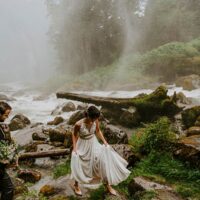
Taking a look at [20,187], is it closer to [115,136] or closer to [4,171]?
[4,171]

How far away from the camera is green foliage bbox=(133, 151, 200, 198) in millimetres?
7292

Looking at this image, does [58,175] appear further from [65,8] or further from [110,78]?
[65,8]

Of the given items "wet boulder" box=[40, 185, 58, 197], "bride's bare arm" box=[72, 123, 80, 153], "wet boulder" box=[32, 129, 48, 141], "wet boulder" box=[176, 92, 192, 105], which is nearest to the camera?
"bride's bare arm" box=[72, 123, 80, 153]

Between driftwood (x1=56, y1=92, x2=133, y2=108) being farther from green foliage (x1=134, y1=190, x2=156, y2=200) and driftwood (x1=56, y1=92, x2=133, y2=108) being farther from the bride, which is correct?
green foliage (x1=134, y1=190, x2=156, y2=200)

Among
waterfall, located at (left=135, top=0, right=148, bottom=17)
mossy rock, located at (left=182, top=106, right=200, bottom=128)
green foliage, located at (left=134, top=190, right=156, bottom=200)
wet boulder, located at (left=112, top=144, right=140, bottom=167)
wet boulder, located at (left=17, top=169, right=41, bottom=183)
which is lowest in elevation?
wet boulder, located at (left=17, top=169, right=41, bottom=183)

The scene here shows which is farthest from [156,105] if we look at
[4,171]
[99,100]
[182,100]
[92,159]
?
[4,171]

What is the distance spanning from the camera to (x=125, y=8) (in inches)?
1714

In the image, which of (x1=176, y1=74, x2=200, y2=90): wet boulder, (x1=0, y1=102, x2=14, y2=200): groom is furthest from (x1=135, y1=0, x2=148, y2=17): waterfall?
(x1=0, y1=102, x2=14, y2=200): groom

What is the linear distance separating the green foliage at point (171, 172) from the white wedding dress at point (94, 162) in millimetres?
1181

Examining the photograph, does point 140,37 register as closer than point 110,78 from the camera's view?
No

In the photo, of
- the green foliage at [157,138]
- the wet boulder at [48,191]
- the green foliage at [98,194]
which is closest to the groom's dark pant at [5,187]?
the green foliage at [98,194]

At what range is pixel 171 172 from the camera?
8.10m

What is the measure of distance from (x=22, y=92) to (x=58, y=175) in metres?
31.7

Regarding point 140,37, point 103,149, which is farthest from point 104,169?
point 140,37
